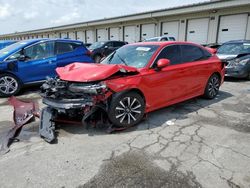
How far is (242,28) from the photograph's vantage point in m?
14.8

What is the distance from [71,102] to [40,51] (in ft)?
13.4

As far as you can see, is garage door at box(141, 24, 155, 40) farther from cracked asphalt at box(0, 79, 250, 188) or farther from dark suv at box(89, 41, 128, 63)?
cracked asphalt at box(0, 79, 250, 188)

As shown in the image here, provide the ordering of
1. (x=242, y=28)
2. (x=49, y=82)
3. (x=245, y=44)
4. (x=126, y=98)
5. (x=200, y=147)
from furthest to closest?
(x=242, y=28), (x=245, y=44), (x=49, y=82), (x=126, y=98), (x=200, y=147)

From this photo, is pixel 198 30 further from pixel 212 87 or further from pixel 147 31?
pixel 212 87

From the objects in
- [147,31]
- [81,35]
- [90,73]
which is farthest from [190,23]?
[81,35]

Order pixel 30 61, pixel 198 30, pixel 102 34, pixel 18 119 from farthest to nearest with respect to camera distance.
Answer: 1. pixel 102 34
2. pixel 198 30
3. pixel 30 61
4. pixel 18 119

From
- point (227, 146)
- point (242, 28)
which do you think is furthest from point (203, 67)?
point (242, 28)

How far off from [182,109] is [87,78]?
8.74 ft

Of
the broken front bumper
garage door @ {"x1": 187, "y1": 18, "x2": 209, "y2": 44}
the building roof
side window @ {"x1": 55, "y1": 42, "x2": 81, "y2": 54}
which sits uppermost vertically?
the building roof

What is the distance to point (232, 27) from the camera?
15344 mm

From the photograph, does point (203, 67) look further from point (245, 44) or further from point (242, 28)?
point (242, 28)

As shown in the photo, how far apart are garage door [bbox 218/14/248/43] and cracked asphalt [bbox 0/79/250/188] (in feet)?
40.9

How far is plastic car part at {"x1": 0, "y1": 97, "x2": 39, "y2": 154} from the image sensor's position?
140 inches

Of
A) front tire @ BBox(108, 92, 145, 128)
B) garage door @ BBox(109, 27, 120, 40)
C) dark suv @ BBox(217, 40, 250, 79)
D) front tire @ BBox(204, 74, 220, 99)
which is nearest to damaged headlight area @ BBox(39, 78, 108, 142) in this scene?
front tire @ BBox(108, 92, 145, 128)
